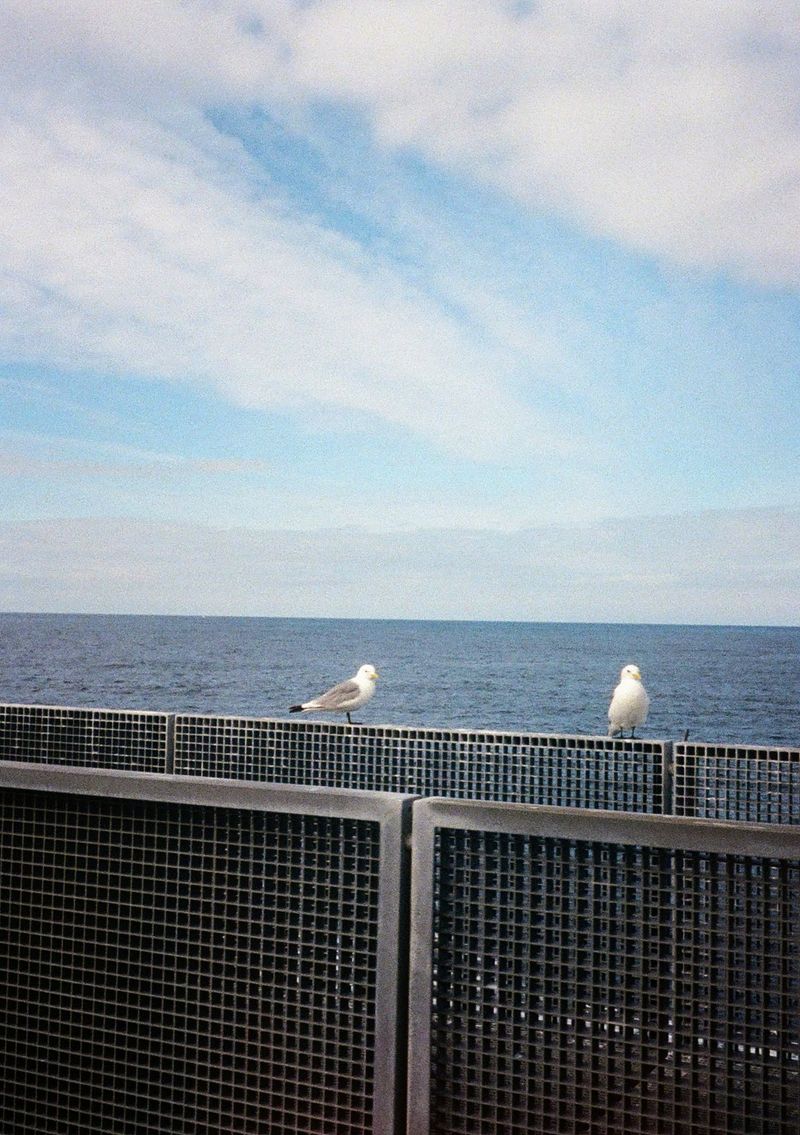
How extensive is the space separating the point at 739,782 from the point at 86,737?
4.24 meters

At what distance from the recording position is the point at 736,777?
17.8ft

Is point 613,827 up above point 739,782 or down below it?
above

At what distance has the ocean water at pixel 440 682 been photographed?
5247 centimetres

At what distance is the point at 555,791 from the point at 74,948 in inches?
137

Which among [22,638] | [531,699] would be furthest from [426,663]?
[22,638]

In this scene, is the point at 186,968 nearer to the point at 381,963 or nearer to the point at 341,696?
the point at 381,963

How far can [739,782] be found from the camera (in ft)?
17.8

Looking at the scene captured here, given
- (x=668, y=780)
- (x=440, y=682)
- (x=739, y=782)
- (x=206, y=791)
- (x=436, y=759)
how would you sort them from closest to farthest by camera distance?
(x=206, y=791) < (x=739, y=782) < (x=668, y=780) < (x=436, y=759) < (x=440, y=682)

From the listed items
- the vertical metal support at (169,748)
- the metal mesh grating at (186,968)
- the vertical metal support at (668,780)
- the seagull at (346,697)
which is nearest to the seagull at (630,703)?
the seagull at (346,697)

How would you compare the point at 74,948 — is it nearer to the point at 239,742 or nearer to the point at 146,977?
the point at 146,977

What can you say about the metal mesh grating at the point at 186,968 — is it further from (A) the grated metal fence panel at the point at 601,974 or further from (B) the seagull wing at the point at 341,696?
(B) the seagull wing at the point at 341,696

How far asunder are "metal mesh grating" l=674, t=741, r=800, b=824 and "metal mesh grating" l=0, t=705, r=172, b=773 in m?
3.28

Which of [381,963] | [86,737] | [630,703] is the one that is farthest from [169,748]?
[381,963]

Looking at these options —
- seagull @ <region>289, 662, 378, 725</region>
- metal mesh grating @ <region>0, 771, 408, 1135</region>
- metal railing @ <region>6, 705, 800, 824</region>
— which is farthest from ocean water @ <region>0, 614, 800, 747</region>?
metal mesh grating @ <region>0, 771, 408, 1135</region>
